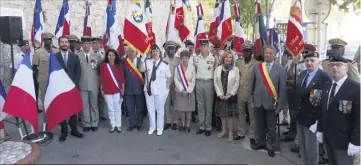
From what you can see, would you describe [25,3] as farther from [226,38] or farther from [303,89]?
[303,89]

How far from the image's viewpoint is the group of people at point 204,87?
14.9 ft

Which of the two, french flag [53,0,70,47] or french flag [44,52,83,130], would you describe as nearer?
french flag [44,52,83,130]

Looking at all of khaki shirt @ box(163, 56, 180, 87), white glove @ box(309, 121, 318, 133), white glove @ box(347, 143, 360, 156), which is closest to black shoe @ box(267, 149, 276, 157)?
white glove @ box(309, 121, 318, 133)

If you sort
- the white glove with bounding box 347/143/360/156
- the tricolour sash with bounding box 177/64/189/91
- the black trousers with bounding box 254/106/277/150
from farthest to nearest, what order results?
the tricolour sash with bounding box 177/64/189/91 → the black trousers with bounding box 254/106/277/150 → the white glove with bounding box 347/143/360/156

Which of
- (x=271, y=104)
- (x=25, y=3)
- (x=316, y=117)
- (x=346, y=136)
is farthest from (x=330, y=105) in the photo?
(x=25, y=3)

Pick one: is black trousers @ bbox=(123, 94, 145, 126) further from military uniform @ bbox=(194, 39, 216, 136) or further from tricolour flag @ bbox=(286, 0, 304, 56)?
tricolour flag @ bbox=(286, 0, 304, 56)

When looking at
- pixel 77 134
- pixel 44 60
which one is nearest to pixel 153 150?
pixel 77 134

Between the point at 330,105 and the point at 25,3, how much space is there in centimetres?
888

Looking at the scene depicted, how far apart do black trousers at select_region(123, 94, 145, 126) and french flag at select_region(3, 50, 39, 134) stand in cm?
194

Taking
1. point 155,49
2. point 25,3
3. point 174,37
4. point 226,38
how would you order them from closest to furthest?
point 155,49 < point 226,38 < point 174,37 < point 25,3

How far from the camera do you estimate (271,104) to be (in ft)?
16.5

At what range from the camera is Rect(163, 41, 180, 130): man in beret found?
6574mm

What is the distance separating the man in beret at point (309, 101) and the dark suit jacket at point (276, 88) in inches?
19.0

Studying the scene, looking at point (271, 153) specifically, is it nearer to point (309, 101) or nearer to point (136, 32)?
point (309, 101)
